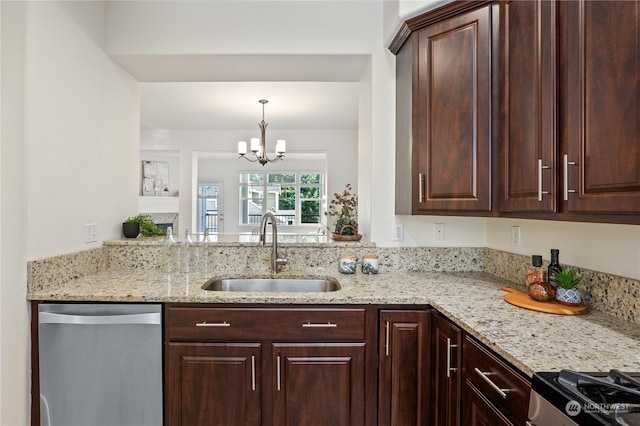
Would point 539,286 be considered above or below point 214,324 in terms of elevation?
above

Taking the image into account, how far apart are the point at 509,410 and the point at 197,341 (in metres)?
1.25

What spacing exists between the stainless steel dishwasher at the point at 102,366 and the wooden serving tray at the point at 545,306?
5.15 ft

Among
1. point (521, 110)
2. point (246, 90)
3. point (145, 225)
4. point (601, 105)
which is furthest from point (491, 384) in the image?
point (246, 90)

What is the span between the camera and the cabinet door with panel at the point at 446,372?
135 centimetres

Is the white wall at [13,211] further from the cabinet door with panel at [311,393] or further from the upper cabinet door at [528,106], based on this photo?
the upper cabinet door at [528,106]

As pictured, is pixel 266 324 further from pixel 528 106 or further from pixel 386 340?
pixel 528 106

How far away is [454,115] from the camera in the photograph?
171 centimetres

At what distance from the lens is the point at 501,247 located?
2.05m

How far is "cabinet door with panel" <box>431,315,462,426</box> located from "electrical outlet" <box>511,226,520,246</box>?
739mm

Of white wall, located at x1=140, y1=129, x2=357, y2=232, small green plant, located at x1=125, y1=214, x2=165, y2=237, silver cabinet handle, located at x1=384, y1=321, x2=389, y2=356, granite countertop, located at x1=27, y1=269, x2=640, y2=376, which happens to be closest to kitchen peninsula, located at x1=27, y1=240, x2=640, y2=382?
granite countertop, located at x1=27, y1=269, x2=640, y2=376

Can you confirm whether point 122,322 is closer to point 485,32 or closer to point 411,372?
point 411,372

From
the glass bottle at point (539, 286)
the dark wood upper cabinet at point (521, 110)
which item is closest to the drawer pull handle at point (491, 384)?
the glass bottle at point (539, 286)

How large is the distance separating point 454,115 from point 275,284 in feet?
4.34

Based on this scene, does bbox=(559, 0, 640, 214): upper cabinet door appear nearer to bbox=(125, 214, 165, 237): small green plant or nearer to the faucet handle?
the faucet handle
